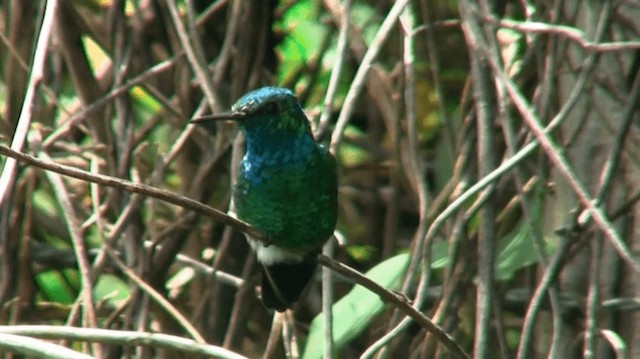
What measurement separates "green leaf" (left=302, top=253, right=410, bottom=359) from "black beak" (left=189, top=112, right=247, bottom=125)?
50 cm

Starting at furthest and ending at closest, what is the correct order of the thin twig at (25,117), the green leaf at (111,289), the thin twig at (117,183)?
the green leaf at (111,289), the thin twig at (25,117), the thin twig at (117,183)

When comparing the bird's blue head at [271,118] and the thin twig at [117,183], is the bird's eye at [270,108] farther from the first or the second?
the thin twig at [117,183]

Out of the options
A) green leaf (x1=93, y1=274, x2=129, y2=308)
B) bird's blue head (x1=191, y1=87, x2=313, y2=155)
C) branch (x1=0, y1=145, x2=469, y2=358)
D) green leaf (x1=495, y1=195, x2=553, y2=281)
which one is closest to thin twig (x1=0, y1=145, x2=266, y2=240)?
branch (x1=0, y1=145, x2=469, y2=358)

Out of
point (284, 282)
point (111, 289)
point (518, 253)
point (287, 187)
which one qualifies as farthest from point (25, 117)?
point (111, 289)

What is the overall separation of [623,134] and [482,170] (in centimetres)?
32

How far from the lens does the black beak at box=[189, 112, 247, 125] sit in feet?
7.14

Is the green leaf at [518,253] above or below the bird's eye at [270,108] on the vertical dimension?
below

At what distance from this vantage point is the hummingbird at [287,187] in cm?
272

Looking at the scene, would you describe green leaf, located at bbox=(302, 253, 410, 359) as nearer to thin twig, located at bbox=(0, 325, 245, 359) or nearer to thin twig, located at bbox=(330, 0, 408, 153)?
thin twig, located at bbox=(330, 0, 408, 153)

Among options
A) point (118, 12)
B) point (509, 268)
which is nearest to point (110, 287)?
point (118, 12)

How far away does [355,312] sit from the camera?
2.59 meters

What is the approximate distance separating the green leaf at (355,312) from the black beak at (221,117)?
0.50 m

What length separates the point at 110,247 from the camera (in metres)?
2.87

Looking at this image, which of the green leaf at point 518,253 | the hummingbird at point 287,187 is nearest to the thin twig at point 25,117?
the hummingbird at point 287,187
